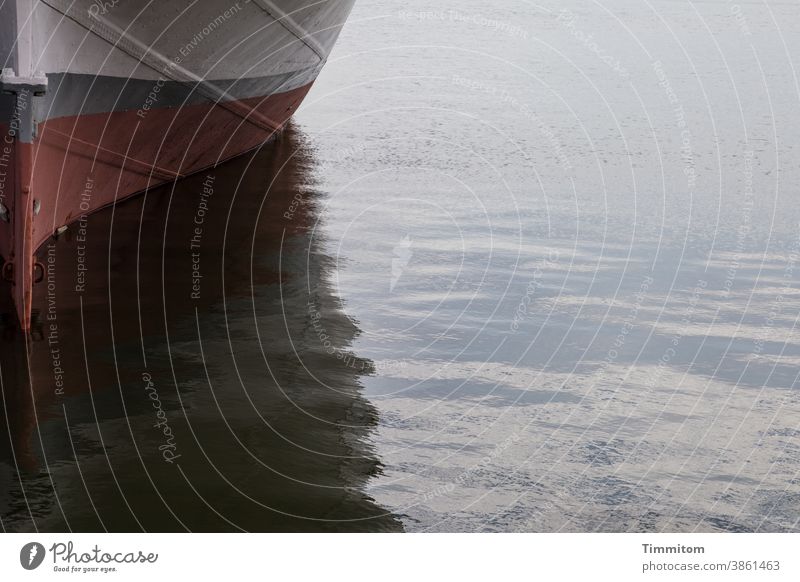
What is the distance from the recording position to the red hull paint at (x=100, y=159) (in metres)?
7.52

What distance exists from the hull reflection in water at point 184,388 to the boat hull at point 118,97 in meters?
0.42

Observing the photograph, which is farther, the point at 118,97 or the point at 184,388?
the point at 118,97

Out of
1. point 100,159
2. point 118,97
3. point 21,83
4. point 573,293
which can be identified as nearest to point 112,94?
point 118,97

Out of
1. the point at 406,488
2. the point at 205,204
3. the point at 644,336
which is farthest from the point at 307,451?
the point at 205,204

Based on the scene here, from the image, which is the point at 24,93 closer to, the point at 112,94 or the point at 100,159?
the point at 112,94

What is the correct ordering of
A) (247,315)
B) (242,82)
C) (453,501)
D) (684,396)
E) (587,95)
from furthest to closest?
(587,95) < (242,82) < (247,315) < (684,396) < (453,501)

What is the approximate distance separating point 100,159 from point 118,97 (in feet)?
1.78

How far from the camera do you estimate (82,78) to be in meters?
8.66

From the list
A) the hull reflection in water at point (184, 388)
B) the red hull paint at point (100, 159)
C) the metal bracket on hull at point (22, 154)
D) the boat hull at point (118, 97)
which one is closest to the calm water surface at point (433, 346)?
the hull reflection in water at point (184, 388)

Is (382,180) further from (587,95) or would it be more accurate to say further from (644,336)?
(587,95)

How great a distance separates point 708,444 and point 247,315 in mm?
3278

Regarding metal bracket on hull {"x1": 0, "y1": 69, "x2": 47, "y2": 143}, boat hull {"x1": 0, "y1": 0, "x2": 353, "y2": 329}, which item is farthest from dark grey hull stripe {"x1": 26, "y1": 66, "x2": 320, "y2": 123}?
metal bracket on hull {"x1": 0, "y1": 69, "x2": 47, "y2": 143}

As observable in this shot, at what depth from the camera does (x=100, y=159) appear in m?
9.38

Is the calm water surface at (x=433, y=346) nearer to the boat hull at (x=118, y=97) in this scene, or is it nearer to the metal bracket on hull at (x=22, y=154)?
the boat hull at (x=118, y=97)
